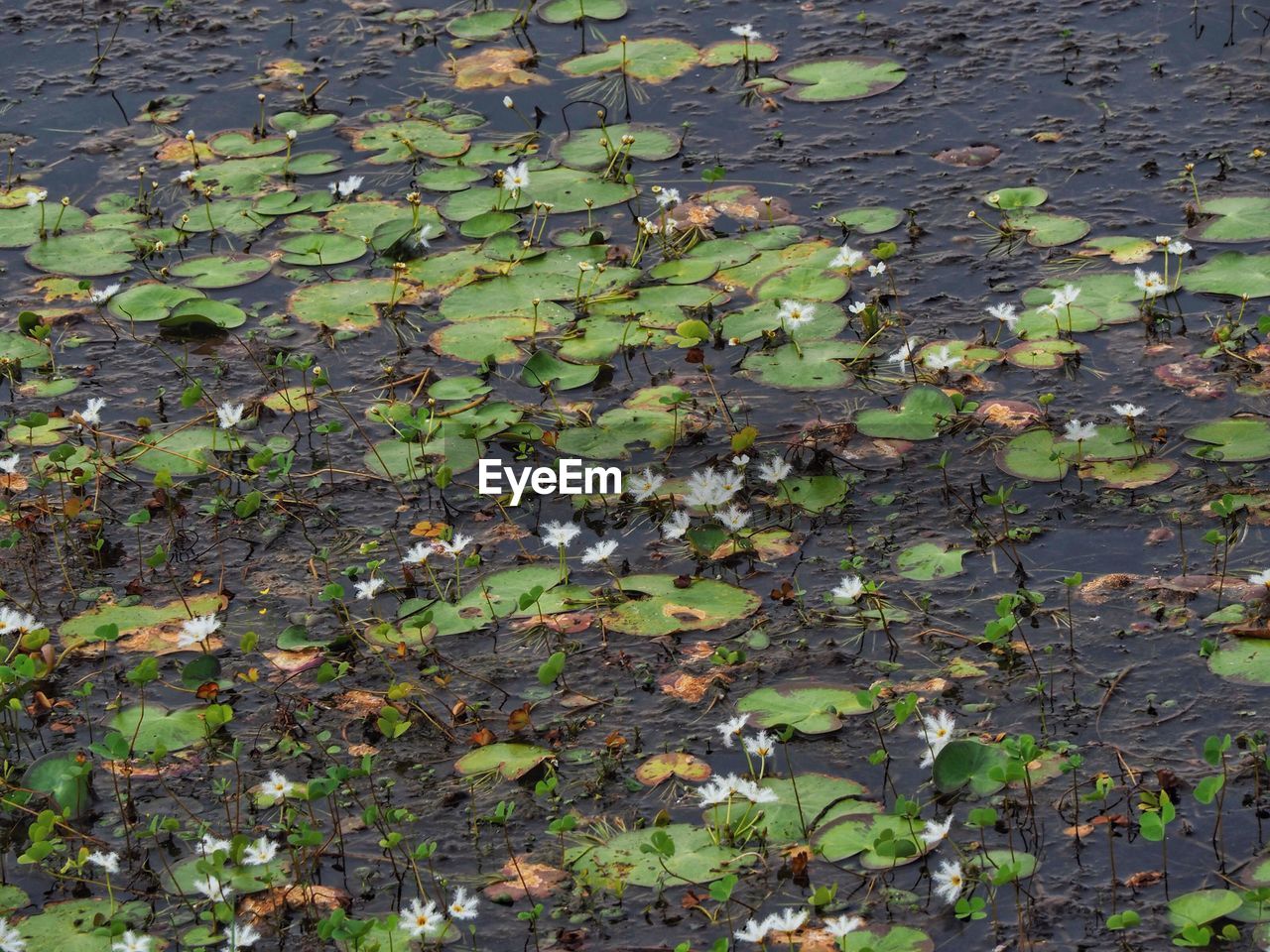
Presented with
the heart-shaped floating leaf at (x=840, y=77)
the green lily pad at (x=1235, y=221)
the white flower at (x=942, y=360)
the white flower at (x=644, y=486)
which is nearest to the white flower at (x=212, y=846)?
the white flower at (x=644, y=486)

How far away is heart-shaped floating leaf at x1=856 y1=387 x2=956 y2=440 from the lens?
416 cm

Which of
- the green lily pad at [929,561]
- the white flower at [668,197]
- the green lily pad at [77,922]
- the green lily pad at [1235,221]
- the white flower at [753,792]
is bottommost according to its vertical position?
the green lily pad at [77,922]

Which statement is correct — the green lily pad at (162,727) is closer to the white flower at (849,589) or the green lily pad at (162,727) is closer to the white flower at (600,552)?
the white flower at (600,552)

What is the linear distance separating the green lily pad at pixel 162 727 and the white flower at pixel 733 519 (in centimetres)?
130

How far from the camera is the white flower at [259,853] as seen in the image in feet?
9.78

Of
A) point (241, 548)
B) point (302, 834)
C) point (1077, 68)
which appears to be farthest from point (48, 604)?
point (1077, 68)

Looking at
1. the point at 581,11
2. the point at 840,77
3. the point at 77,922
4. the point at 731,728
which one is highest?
the point at 581,11

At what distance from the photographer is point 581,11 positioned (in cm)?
654

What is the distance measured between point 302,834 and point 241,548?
1.29 metres

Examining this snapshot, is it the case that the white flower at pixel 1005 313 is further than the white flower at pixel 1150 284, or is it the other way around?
the white flower at pixel 1150 284

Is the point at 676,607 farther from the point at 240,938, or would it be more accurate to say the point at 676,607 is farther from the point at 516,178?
the point at 516,178

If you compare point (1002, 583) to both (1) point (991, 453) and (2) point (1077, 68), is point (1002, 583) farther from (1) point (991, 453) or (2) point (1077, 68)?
(2) point (1077, 68)

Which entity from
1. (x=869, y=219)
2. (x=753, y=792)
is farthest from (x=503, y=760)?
(x=869, y=219)

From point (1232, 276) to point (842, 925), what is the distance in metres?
2.75
